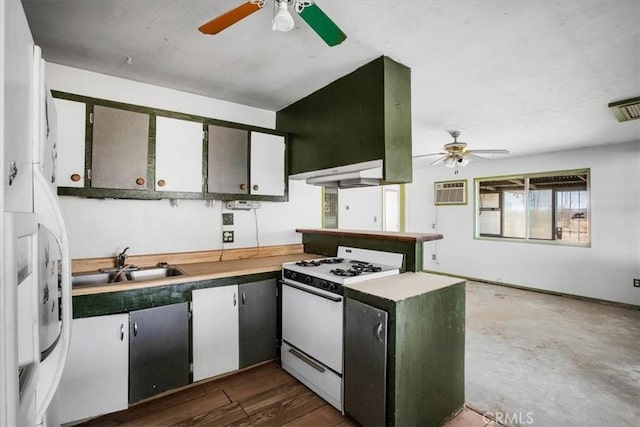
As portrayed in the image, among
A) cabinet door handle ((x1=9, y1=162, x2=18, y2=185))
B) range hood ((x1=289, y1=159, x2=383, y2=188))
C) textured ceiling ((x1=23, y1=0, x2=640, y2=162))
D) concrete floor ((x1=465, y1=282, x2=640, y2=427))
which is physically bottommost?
concrete floor ((x1=465, y1=282, x2=640, y2=427))

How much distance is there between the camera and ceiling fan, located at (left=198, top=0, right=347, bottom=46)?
135cm

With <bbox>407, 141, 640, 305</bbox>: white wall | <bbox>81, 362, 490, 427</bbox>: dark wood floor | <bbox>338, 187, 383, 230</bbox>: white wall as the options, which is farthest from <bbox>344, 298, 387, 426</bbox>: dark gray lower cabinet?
<bbox>407, 141, 640, 305</bbox>: white wall

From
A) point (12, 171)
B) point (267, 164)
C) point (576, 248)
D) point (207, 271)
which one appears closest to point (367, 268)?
point (207, 271)

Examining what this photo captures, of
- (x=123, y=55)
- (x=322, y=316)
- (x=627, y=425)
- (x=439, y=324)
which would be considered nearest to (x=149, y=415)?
(x=322, y=316)

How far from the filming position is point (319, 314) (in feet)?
7.31

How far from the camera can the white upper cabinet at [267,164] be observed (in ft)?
9.88

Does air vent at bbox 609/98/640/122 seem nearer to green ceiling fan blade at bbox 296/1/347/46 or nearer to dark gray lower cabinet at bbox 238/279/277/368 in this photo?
green ceiling fan blade at bbox 296/1/347/46

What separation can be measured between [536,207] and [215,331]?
236 inches

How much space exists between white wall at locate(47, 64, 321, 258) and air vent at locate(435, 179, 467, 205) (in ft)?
14.5

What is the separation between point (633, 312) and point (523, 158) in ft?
9.35

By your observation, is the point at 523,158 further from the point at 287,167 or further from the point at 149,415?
the point at 149,415

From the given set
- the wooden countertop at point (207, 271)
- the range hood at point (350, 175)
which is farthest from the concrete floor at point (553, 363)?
the wooden countertop at point (207, 271)

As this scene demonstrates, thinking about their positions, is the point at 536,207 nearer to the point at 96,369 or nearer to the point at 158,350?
the point at 158,350

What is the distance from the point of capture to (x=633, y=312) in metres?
4.39
